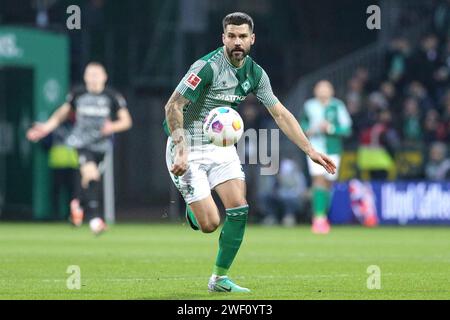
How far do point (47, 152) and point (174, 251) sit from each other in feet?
28.3

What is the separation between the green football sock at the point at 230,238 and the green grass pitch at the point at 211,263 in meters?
0.26

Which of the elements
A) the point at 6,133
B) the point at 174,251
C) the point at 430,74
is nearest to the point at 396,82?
the point at 430,74

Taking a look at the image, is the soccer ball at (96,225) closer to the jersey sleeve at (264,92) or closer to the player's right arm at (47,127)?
the player's right arm at (47,127)

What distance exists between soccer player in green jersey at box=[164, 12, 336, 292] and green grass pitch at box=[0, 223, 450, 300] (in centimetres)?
52

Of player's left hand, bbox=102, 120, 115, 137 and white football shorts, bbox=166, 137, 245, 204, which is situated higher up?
player's left hand, bbox=102, 120, 115, 137

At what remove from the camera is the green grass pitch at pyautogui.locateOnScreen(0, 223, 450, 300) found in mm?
9555

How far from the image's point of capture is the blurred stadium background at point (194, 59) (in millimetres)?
22625

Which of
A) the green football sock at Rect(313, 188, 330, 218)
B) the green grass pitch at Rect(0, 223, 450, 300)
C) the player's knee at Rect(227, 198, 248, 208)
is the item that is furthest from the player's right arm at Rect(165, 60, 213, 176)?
the green football sock at Rect(313, 188, 330, 218)

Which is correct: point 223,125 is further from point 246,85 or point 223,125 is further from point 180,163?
point 180,163

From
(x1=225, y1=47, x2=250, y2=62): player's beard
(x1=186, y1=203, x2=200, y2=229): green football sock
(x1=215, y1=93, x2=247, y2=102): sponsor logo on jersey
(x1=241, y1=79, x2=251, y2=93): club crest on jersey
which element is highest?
(x1=225, y1=47, x2=250, y2=62): player's beard

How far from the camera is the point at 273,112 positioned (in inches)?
396

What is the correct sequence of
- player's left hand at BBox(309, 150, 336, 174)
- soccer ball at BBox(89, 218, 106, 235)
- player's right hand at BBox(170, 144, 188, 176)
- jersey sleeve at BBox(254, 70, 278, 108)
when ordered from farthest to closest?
soccer ball at BBox(89, 218, 106, 235)
jersey sleeve at BBox(254, 70, 278, 108)
player's left hand at BBox(309, 150, 336, 174)
player's right hand at BBox(170, 144, 188, 176)

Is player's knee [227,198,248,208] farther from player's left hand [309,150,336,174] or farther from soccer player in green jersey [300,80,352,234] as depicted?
soccer player in green jersey [300,80,352,234]

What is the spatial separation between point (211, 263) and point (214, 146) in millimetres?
3024
